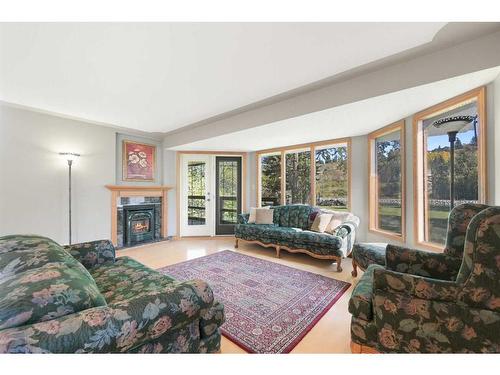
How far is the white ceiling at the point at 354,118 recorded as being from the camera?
1862 mm

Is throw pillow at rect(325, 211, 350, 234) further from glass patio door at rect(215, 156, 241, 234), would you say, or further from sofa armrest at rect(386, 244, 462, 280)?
glass patio door at rect(215, 156, 241, 234)

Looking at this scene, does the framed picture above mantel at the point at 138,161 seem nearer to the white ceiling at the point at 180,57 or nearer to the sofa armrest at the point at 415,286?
the white ceiling at the point at 180,57

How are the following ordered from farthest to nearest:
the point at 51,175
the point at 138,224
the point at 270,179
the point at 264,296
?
the point at 270,179 → the point at 138,224 → the point at 51,175 → the point at 264,296

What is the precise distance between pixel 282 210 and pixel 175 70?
10.1ft

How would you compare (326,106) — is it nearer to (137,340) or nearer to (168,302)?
(168,302)

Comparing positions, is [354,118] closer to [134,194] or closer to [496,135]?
[496,135]

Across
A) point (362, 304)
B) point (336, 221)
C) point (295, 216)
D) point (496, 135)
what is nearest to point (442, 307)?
point (362, 304)

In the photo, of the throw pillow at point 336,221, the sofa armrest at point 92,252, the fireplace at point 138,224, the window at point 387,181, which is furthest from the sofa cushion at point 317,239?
the fireplace at point 138,224

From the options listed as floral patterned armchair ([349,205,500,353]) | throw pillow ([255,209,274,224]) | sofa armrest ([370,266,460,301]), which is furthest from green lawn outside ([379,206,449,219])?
throw pillow ([255,209,274,224])

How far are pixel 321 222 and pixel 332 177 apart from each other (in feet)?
3.48

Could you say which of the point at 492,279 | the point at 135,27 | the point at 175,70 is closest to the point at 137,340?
the point at 492,279

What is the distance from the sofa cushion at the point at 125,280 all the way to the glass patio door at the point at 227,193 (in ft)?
10.3

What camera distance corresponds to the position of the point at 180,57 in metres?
1.79

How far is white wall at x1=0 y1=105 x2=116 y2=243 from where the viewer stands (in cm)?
295
